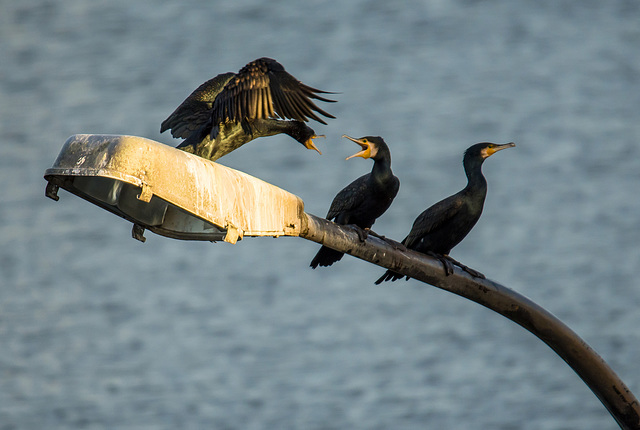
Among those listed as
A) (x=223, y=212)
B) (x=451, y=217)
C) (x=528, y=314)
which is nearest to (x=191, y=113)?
(x=451, y=217)

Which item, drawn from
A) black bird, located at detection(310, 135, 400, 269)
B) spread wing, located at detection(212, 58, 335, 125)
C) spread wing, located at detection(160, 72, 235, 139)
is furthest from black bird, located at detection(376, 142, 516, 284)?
spread wing, located at detection(160, 72, 235, 139)

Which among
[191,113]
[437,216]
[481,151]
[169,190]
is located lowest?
[169,190]

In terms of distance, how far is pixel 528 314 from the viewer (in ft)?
14.9

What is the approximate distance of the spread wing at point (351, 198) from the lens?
778 centimetres

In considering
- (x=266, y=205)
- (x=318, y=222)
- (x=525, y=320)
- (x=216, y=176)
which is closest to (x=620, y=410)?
(x=525, y=320)

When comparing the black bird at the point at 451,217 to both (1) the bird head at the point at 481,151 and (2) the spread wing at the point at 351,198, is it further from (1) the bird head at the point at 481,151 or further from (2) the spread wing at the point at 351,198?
(2) the spread wing at the point at 351,198

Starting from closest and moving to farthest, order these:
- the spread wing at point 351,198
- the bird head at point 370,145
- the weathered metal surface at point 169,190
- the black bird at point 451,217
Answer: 1. the weathered metal surface at point 169,190
2. the bird head at point 370,145
3. the black bird at point 451,217
4. the spread wing at point 351,198

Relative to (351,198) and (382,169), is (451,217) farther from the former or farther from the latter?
(351,198)

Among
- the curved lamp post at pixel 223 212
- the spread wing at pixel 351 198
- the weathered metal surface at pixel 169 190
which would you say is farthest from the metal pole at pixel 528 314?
the spread wing at pixel 351 198

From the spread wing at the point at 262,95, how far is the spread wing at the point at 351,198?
5.02ft

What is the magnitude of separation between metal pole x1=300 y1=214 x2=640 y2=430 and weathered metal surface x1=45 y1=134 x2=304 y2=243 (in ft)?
2.22

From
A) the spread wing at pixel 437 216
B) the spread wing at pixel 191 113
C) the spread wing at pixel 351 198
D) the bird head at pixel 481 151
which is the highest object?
the spread wing at pixel 191 113

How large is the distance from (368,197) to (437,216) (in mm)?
633

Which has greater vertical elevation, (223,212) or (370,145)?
(370,145)
